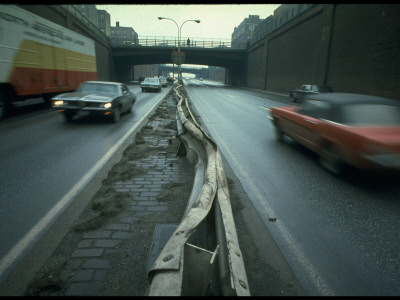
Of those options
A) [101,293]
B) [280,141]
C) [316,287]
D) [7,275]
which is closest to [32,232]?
[7,275]

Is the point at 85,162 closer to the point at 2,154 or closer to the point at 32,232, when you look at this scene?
the point at 2,154

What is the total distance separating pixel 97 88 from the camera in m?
11.2

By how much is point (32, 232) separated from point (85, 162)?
2729mm

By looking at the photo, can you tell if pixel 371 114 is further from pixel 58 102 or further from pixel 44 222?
pixel 58 102

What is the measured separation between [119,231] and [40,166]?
307 centimetres

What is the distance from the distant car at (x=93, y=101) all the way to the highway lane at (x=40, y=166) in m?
0.47

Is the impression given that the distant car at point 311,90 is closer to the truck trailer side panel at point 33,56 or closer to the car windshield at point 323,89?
the car windshield at point 323,89

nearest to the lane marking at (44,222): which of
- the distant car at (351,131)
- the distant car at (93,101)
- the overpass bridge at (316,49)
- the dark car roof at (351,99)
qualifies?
the distant car at (351,131)

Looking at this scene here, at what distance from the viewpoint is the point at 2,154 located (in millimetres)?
6137

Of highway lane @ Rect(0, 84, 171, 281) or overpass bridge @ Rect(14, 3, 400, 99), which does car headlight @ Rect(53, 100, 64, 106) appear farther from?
overpass bridge @ Rect(14, 3, 400, 99)

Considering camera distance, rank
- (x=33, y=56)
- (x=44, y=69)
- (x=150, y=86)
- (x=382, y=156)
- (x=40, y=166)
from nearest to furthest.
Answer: (x=382, y=156) < (x=40, y=166) < (x=33, y=56) < (x=44, y=69) < (x=150, y=86)

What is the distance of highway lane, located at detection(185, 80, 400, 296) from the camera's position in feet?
Result: 8.64

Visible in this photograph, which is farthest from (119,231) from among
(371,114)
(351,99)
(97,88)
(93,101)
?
(97,88)
